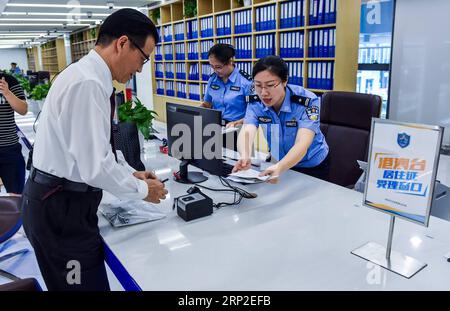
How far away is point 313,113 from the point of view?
190 cm

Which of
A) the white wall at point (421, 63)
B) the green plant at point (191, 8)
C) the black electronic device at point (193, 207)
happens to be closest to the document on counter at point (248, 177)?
the black electronic device at point (193, 207)

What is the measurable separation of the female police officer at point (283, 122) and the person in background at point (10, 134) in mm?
1630

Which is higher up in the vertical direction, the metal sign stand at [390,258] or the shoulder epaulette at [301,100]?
the shoulder epaulette at [301,100]

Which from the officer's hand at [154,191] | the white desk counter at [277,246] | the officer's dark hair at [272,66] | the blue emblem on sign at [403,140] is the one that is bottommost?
the white desk counter at [277,246]

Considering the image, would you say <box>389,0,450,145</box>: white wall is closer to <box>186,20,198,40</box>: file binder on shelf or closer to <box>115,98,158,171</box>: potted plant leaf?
<box>186,20,198,40</box>: file binder on shelf

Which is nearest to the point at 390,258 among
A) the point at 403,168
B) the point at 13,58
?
the point at 403,168

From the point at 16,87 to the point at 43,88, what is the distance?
1.36m

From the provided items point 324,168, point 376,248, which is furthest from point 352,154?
point 376,248

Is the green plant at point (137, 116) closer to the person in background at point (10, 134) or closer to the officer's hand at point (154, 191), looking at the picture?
the person in background at point (10, 134)

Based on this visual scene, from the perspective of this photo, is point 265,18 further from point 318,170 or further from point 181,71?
point 318,170

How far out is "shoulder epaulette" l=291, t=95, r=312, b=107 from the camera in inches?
75.0

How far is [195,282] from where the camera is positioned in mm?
1017

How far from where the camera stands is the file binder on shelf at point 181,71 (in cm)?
644

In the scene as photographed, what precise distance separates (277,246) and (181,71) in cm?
571
